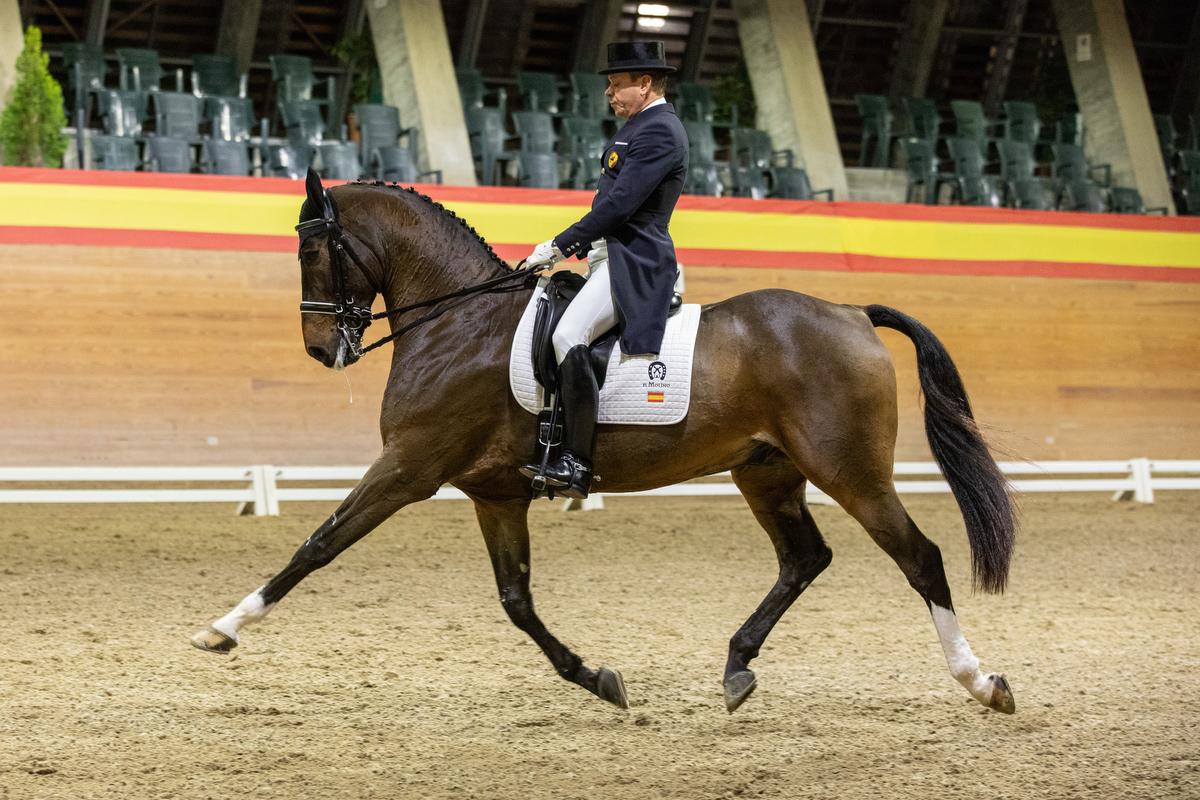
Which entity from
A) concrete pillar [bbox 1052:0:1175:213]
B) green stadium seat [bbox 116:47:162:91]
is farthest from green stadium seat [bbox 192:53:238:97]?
concrete pillar [bbox 1052:0:1175:213]

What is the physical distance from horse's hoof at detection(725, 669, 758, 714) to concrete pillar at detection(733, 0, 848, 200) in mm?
9743

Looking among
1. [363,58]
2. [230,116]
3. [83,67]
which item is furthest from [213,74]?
[230,116]

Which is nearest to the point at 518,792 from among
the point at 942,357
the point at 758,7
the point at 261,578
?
the point at 942,357

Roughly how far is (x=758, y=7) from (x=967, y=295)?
168 inches

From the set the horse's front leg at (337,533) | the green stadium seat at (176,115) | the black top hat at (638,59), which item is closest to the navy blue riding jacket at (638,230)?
the black top hat at (638,59)

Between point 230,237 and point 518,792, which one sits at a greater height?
point 230,237

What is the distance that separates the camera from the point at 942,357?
4738 mm

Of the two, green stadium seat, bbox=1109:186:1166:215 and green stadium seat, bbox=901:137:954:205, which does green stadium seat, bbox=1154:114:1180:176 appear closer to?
green stadium seat, bbox=1109:186:1166:215

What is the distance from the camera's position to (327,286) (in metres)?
4.48

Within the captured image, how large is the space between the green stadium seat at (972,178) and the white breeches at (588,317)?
1058cm

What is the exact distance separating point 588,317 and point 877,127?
41.6ft

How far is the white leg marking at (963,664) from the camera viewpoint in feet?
14.1

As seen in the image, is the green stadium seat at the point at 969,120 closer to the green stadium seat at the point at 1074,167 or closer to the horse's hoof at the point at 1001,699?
the green stadium seat at the point at 1074,167

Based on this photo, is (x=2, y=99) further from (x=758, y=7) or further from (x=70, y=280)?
(x=758, y=7)
